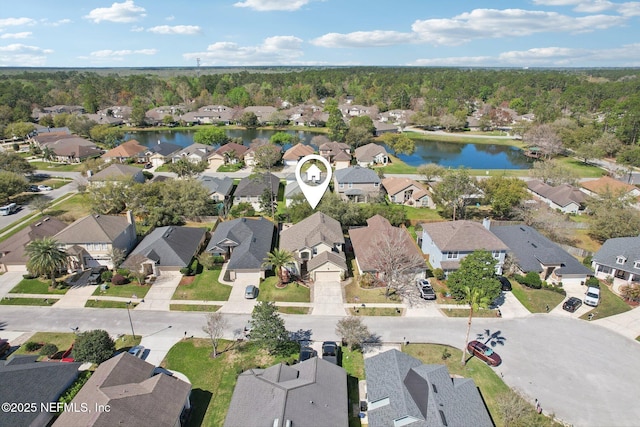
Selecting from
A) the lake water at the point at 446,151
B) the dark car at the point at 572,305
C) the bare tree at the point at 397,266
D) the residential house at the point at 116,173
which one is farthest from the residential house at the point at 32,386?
the lake water at the point at 446,151

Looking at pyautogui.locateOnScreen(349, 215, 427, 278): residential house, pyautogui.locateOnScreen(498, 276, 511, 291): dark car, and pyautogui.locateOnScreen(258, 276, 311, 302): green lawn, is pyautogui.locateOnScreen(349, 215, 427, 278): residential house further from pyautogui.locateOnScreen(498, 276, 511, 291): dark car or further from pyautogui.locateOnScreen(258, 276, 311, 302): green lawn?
pyautogui.locateOnScreen(498, 276, 511, 291): dark car

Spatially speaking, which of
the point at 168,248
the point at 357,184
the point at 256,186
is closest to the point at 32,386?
the point at 168,248

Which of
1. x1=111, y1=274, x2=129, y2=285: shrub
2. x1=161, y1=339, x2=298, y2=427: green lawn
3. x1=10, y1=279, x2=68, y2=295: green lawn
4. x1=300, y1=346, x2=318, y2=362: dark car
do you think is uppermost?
x1=111, y1=274, x2=129, y2=285: shrub

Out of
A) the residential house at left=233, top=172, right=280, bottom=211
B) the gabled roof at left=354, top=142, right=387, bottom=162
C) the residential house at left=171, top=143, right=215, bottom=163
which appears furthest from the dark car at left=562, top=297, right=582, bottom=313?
the residential house at left=171, top=143, right=215, bottom=163

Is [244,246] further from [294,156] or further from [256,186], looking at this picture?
[294,156]

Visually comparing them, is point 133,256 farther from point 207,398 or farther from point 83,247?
point 207,398

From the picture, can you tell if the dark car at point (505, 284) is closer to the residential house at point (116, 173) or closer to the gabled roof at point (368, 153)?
the gabled roof at point (368, 153)

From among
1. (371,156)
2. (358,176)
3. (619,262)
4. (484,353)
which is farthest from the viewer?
(371,156)
